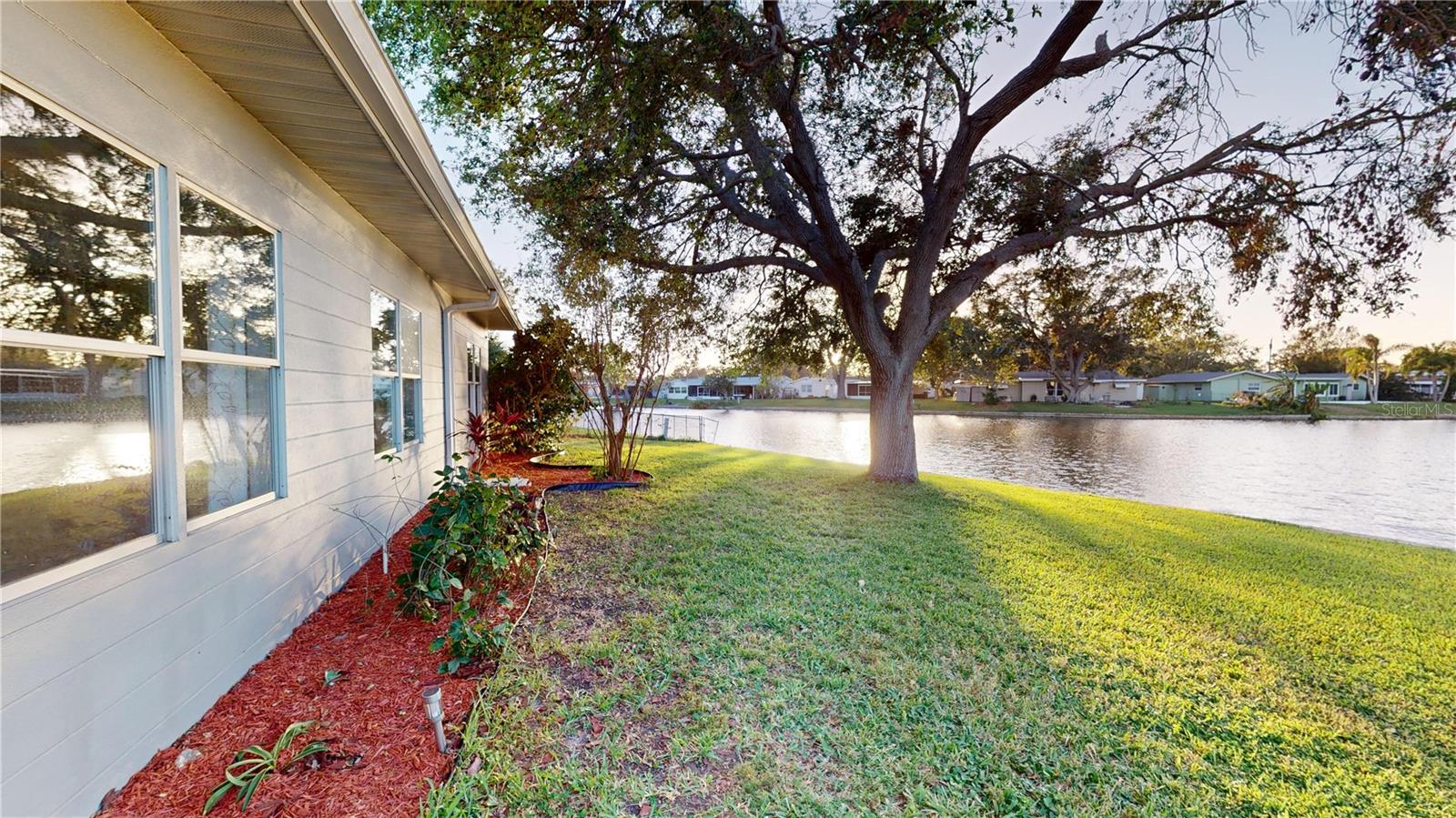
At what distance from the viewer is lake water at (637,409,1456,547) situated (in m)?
8.37

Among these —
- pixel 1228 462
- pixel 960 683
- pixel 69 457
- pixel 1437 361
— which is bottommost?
pixel 1228 462

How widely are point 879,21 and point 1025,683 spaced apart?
Result: 4445 millimetres

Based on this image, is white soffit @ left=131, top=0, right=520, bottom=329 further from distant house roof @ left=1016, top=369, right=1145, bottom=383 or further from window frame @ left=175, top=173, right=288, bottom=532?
distant house roof @ left=1016, top=369, right=1145, bottom=383

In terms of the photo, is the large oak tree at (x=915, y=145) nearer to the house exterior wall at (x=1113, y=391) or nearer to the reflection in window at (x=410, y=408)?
the reflection in window at (x=410, y=408)

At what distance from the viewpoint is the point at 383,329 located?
4645mm

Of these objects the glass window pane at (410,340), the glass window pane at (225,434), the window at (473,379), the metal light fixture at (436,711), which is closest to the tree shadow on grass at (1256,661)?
the metal light fixture at (436,711)

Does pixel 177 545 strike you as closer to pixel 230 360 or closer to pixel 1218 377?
pixel 230 360

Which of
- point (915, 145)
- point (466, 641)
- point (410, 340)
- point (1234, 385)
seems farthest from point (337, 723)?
point (1234, 385)

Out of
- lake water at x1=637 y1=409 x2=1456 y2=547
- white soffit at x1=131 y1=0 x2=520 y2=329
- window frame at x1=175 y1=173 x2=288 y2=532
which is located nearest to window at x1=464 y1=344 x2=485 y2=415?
white soffit at x1=131 y1=0 x2=520 y2=329

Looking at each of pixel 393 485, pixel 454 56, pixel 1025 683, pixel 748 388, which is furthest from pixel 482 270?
pixel 748 388

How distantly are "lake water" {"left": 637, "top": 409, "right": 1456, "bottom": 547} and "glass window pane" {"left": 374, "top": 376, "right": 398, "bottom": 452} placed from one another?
995cm

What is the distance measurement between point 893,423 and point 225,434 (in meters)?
7.82

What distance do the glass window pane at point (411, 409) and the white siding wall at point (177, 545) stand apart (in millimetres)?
1590

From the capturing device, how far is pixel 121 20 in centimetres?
183
